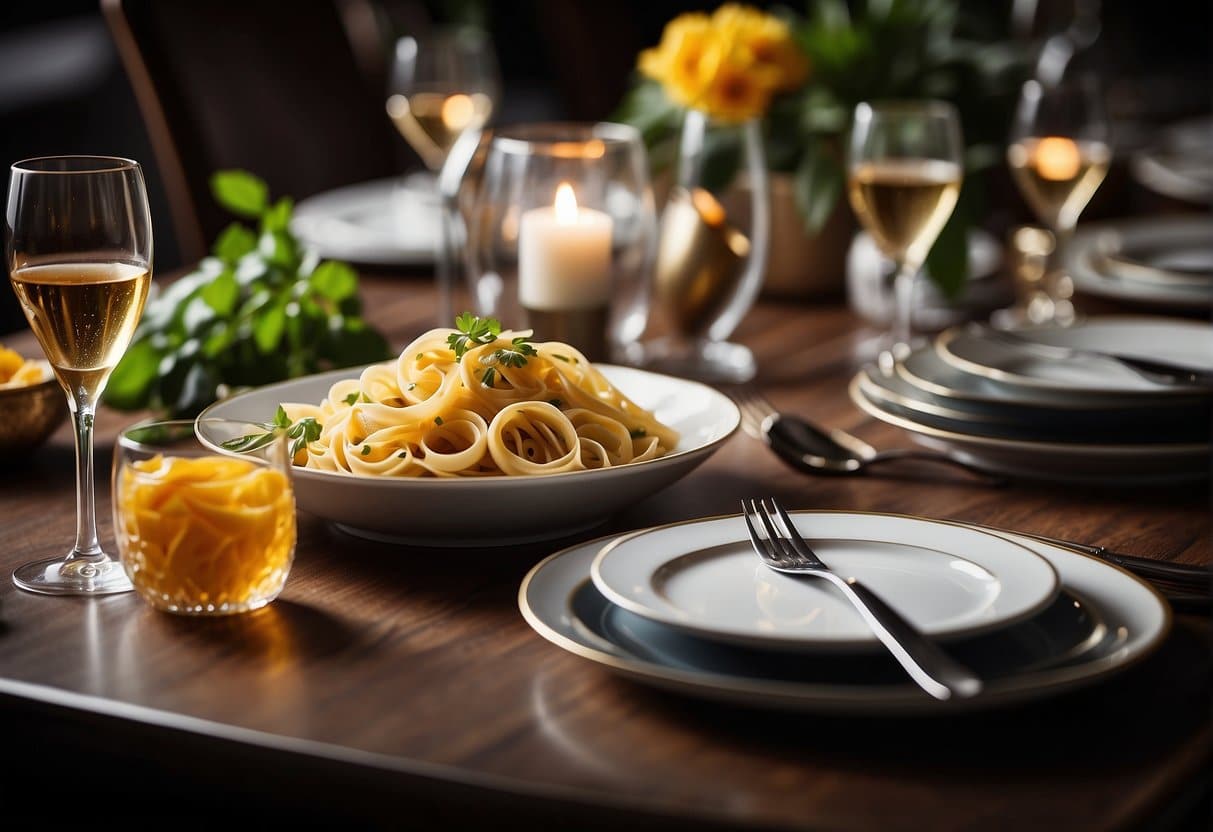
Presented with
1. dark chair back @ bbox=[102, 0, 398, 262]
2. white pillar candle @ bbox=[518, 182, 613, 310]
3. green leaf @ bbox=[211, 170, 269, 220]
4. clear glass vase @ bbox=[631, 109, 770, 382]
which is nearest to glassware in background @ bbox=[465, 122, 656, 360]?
white pillar candle @ bbox=[518, 182, 613, 310]

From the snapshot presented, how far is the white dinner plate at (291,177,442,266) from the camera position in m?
1.83

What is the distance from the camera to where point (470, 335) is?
0.98m

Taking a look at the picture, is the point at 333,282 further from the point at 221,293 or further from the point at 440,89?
the point at 440,89

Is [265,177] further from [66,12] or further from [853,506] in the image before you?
[66,12]

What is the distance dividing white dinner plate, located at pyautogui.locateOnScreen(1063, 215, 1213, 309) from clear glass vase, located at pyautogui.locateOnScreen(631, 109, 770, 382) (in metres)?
0.47

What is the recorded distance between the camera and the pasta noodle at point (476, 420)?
0.92m

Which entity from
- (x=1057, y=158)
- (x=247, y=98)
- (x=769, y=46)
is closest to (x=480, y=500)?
(x=769, y=46)

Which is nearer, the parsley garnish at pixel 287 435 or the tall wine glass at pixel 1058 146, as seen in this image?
the parsley garnish at pixel 287 435

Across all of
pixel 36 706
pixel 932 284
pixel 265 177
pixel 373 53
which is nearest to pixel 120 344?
pixel 36 706

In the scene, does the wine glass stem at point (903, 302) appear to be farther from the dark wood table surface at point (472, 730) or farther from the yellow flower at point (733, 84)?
the dark wood table surface at point (472, 730)

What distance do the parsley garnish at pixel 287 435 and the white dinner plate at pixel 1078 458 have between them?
468mm

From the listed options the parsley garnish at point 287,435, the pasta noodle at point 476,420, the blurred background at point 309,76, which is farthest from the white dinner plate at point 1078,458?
the blurred background at point 309,76

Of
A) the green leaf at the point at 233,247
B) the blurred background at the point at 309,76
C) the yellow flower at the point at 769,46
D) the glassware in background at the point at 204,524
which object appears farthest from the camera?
the blurred background at the point at 309,76

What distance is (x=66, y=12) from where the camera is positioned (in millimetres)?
5129
